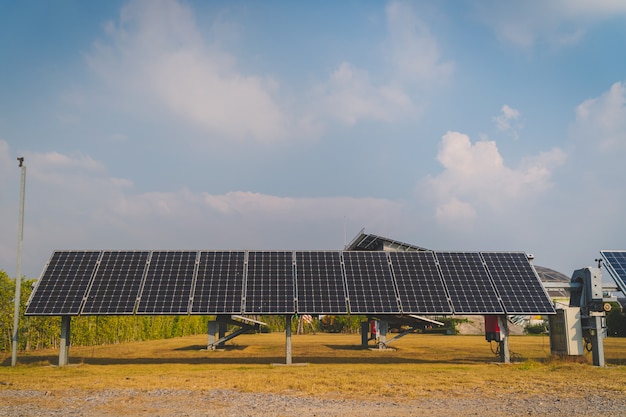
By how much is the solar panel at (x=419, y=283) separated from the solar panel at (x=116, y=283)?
1144 cm

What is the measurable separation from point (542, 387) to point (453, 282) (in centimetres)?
756

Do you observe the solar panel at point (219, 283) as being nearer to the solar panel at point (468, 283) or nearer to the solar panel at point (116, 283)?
the solar panel at point (116, 283)

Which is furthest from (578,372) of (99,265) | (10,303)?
(10,303)

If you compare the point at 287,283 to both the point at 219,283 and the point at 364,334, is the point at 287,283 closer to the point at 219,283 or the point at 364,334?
the point at 219,283

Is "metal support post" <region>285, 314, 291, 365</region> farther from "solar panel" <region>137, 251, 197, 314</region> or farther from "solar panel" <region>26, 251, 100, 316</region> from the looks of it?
"solar panel" <region>26, 251, 100, 316</region>

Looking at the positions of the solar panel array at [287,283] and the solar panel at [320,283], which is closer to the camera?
the solar panel at [320,283]

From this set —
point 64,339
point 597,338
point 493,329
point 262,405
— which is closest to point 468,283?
point 493,329

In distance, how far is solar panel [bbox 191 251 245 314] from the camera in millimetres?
21500

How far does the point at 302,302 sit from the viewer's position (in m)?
21.7

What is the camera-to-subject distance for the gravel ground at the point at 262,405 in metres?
12.5

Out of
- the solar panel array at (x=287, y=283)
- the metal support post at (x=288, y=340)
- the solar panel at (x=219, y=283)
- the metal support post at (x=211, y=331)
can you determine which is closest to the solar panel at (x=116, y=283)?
the solar panel array at (x=287, y=283)

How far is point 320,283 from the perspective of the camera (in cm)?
2303

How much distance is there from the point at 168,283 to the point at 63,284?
4.45m

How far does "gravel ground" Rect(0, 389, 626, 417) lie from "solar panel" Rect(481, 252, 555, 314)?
23.6ft
